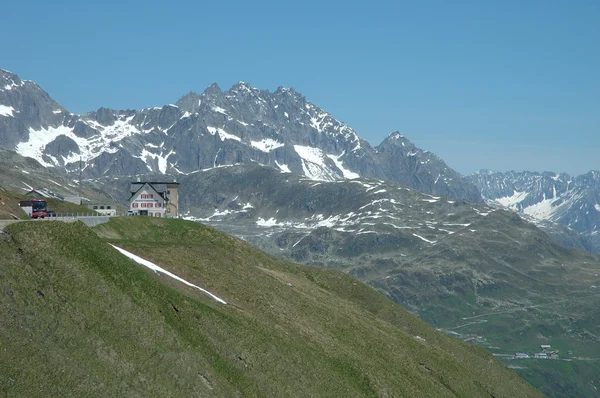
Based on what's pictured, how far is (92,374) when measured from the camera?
141ft

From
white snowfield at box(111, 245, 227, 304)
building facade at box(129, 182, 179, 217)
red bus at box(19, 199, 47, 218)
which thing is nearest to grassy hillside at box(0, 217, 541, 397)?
white snowfield at box(111, 245, 227, 304)

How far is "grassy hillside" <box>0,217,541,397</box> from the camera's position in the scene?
143 feet

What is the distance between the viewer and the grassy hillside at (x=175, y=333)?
143 feet

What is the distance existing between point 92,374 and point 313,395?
21462 mm

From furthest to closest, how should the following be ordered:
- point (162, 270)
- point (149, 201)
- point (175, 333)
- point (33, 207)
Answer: point (149, 201)
point (33, 207)
point (162, 270)
point (175, 333)

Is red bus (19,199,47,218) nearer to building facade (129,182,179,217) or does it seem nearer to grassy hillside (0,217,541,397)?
grassy hillside (0,217,541,397)

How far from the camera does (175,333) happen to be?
52594 millimetres

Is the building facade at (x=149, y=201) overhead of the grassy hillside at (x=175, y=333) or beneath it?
overhead

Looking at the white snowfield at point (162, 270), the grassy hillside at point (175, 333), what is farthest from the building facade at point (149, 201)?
the white snowfield at point (162, 270)

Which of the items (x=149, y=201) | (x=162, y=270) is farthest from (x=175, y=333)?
(x=149, y=201)

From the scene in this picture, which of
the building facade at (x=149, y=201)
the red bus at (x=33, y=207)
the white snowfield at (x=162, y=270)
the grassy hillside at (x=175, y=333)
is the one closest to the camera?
the grassy hillside at (x=175, y=333)

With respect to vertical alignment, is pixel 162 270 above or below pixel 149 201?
below

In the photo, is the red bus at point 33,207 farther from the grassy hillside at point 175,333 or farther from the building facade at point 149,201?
the building facade at point 149,201

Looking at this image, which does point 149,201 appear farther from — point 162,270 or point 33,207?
point 162,270
